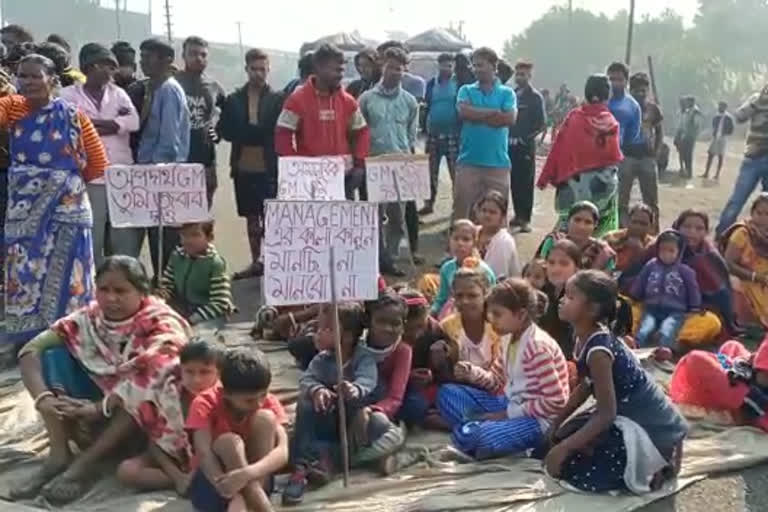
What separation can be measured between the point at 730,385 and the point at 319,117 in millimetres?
3526

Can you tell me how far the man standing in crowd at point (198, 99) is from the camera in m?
7.83

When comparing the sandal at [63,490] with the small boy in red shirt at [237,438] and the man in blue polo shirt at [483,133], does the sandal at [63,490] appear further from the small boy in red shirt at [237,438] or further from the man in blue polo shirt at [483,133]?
the man in blue polo shirt at [483,133]

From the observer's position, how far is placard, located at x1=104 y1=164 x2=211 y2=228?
19.9ft

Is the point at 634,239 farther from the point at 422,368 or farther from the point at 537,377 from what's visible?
the point at 537,377

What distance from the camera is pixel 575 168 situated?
8312mm

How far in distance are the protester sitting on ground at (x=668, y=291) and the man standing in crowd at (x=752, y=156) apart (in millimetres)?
2031

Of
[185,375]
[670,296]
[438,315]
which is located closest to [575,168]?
[670,296]

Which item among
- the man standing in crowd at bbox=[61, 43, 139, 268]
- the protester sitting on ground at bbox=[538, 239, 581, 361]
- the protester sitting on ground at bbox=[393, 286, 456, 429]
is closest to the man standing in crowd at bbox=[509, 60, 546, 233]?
the man standing in crowd at bbox=[61, 43, 139, 268]

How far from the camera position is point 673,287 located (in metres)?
6.42

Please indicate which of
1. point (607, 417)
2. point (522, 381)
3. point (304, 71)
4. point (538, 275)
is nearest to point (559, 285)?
point (538, 275)

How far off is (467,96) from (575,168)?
104cm

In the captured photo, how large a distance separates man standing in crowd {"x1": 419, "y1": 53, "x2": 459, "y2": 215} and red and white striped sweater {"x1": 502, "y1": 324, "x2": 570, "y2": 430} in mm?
5571

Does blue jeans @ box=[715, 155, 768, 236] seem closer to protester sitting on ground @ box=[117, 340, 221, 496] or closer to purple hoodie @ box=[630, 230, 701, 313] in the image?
purple hoodie @ box=[630, 230, 701, 313]

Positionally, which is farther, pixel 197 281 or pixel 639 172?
pixel 639 172
